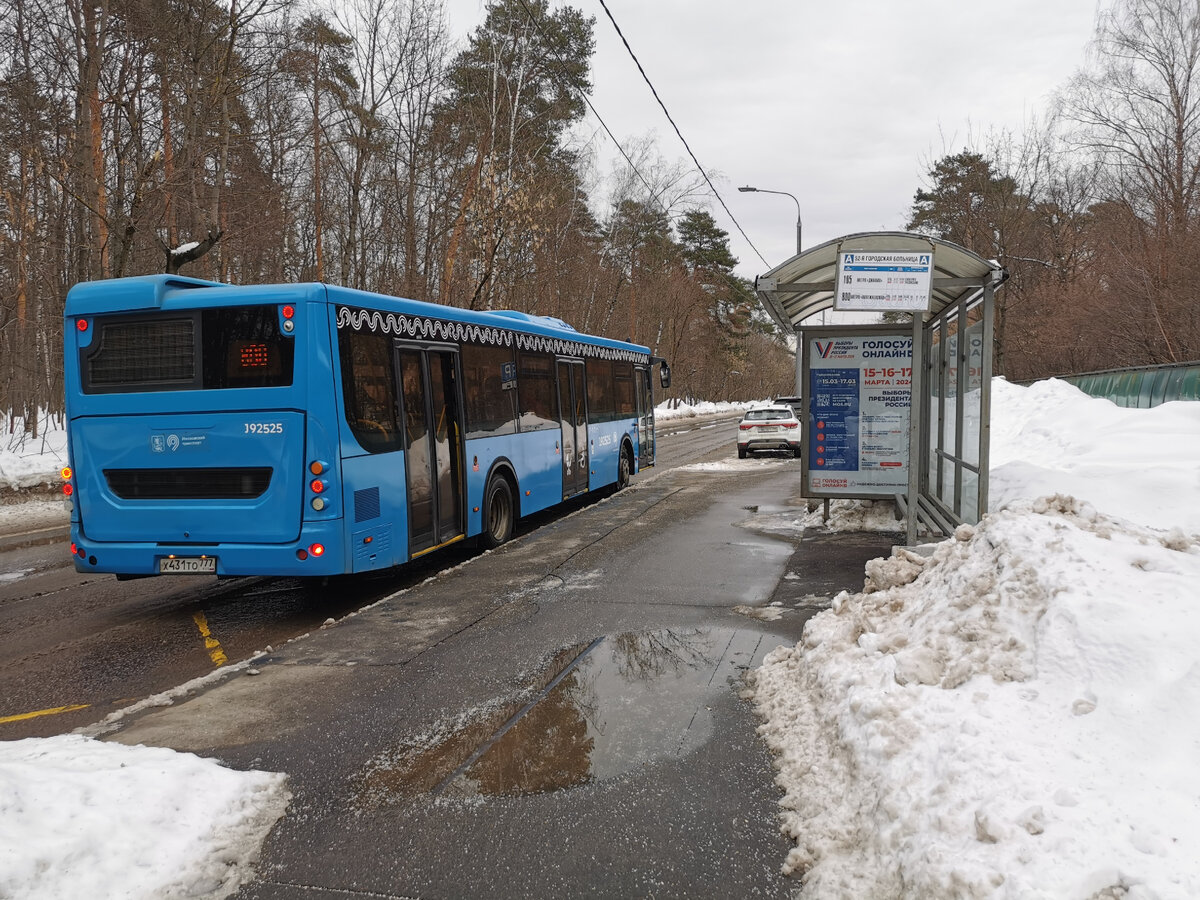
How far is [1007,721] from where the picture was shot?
3.31 metres

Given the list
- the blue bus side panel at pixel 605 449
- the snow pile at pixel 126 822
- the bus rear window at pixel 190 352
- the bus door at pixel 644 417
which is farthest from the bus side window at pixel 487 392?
the bus door at pixel 644 417

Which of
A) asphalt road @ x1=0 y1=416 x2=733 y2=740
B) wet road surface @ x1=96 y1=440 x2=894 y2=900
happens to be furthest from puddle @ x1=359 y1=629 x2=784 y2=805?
asphalt road @ x1=0 y1=416 x2=733 y2=740

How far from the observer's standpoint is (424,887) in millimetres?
3201

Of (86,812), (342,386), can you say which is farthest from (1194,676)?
(342,386)

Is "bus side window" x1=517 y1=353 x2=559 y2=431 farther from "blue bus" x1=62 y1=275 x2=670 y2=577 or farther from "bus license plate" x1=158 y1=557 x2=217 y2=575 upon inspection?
"bus license plate" x1=158 y1=557 x2=217 y2=575

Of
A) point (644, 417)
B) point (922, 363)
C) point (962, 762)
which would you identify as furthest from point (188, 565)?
point (644, 417)

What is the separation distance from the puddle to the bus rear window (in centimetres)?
355

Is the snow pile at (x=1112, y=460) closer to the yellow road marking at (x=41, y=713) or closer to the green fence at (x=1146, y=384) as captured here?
the green fence at (x=1146, y=384)

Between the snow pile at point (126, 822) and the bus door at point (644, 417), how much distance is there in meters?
13.5

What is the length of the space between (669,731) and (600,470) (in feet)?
33.5

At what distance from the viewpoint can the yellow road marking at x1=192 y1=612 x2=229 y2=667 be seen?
6.32 metres

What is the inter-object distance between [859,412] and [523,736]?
7469 mm

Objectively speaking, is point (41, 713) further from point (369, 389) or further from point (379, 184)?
point (379, 184)

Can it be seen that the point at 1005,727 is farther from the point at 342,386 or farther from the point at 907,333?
the point at 907,333
